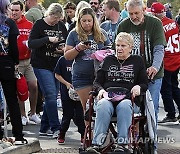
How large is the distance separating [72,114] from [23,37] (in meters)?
2.06

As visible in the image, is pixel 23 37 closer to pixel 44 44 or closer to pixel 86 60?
pixel 44 44

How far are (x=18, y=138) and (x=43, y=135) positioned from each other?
1634 mm

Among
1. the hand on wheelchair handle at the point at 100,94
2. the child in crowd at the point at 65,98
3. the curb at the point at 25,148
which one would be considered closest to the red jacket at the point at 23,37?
the child in crowd at the point at 65,98

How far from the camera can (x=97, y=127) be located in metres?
7.26

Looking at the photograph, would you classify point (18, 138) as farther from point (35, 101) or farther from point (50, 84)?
point (35, 101)

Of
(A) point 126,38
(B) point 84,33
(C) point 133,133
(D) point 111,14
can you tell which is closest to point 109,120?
(C) point 133,133

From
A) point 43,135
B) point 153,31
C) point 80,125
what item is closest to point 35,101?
point 43,135

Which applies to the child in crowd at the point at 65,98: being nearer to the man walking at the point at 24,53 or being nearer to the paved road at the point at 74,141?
the paved road at the point at 74,141

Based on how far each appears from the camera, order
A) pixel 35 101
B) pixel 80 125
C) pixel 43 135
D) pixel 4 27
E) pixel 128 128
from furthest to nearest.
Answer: pixel 35 101, pixel 43 135, pixel 80 125, pixel 4 27, pixel 128 128

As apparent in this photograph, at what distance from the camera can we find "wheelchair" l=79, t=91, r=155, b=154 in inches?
287

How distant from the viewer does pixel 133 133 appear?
289 inches

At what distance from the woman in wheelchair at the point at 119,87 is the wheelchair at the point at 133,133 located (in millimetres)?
90

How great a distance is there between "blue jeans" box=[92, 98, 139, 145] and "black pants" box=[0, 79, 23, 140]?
1368mm

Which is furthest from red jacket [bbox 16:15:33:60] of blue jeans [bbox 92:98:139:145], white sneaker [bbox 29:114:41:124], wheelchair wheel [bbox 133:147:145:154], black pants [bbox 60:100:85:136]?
wheelchair wheel [bbox 133:147:145:154]
